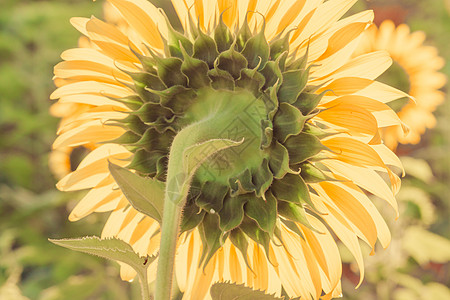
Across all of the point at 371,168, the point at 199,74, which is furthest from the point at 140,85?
the point at 371,168

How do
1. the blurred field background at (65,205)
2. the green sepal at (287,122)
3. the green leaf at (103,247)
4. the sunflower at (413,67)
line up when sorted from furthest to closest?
the sunflower at (413,67), the blurred field background at (65,205), the green sepal at (287,122), the green leaf at (103,247)

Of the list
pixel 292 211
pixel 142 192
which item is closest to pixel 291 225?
pixel 292 211

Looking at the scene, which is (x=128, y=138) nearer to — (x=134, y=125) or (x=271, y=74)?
(x=134, y=125)

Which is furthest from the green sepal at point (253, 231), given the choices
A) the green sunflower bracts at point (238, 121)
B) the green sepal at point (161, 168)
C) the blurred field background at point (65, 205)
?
the blurred field background at point (65, 205)

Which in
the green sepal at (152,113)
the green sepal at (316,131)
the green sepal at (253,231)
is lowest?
the green sepal at (253,231)

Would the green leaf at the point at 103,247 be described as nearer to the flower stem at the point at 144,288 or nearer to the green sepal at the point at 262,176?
the flower stem at the point at 144,288

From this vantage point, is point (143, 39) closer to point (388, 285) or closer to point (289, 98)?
point (289, 98)
